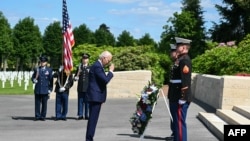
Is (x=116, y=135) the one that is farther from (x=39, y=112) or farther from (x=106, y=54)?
(x=39, y=112)

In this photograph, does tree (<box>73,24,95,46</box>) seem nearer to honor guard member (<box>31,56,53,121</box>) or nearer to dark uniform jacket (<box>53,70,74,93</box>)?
dark uniform jacket (<box>53,70,74,93</box>)

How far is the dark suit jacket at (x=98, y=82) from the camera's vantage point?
9.49 m

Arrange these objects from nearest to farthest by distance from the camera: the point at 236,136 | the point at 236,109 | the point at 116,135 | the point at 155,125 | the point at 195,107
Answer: the point at 236,136, the point at 116,135, the point at 155,125, the point at 236,109, the point at 195,107

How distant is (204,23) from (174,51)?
49.4m

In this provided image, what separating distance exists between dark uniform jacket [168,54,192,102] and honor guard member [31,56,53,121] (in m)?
5.80

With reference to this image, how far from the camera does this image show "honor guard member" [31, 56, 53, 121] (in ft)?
46.2

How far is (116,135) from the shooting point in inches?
438

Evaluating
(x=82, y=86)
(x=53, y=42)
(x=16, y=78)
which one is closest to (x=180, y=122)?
(x=82, y=86)

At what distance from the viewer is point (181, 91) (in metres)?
8.79

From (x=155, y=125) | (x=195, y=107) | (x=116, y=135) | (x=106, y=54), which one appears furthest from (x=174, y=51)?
(x=195, y=107)

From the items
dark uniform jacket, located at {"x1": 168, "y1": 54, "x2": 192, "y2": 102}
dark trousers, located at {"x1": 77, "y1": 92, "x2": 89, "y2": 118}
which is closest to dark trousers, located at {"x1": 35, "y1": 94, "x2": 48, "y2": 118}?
dark trousers, located at {"x1": 77, "y1": 92, "x2": 89, "y2": 118}

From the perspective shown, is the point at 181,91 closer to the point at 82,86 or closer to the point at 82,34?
the point at 82,86

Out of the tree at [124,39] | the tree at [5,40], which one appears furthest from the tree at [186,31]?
the tree at [124,39]

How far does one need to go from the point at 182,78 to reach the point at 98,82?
65.6 inches
